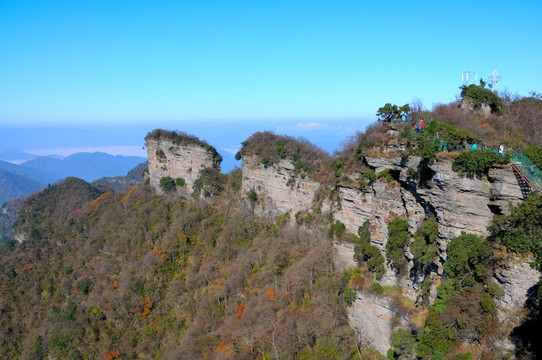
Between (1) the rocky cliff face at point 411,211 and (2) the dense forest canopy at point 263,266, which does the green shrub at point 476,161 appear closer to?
(2) the dense forest canopy at point 263,266

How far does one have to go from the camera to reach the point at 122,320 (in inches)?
1411

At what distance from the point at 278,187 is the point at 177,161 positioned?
18.2 metres

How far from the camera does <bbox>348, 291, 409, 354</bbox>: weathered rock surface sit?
22516mm

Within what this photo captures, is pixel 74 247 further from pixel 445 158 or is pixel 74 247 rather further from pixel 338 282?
pixel 445 158

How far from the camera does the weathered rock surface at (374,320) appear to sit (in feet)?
73.9

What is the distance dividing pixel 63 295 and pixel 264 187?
92.7 ft

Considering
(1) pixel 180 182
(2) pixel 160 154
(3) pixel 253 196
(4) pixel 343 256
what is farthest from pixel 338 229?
(2) pixel 160 154

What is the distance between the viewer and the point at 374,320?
23562 millimetres

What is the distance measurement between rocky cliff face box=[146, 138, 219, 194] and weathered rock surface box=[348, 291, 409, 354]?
2905 cm

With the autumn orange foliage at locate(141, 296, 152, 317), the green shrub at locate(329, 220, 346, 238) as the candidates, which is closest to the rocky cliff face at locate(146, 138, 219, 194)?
the autumn orange foliage at locate(141, 296, 152, 317)

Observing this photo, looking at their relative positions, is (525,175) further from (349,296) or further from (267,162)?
(267,162)

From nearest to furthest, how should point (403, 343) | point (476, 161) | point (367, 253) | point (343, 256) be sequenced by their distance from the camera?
1. point (476, 161)
2. point (403, 343)
3. point (367, 253)
4. point (343, 256)

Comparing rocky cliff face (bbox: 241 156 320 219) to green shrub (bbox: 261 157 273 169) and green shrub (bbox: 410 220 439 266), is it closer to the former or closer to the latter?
green shrub (bbox: 261 157 273 169)

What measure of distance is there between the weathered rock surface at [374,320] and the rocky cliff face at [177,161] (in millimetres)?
29048
